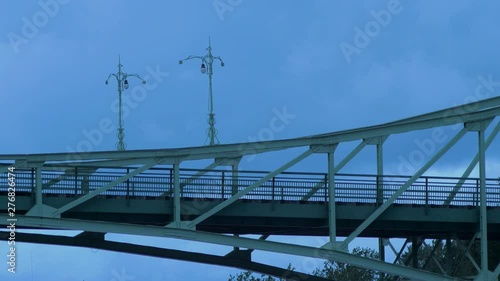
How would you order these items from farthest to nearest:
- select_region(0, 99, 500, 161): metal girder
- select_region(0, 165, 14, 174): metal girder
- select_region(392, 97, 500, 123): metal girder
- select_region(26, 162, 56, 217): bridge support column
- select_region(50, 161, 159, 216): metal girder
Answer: select_region(392, 97, 500, 123): metal girder, select_region(26, 162, 56, 217): bridge support column, select_region(50, 161, 159, 216): metal girder, select_region(0, 99, 500, 161): metal girder, select_region(0, 165, 14, 174): metal girder

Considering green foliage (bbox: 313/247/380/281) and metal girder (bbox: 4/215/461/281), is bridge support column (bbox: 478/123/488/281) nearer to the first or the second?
metal girder (bbox: 4/215/461/281)

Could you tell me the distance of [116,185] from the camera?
46.4 meters

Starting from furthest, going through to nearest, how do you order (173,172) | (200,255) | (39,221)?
(200,255), (173,172), (39,221)

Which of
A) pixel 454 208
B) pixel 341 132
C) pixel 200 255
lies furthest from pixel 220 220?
pixel 454 208

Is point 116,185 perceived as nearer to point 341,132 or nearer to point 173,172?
point 173,172

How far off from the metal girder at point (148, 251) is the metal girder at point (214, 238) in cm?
430

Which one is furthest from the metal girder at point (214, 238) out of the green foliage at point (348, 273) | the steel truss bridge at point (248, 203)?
the green foliage at point (348, 273)

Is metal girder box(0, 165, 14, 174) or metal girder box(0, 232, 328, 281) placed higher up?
metal girder box(0, 165, 14, 174)

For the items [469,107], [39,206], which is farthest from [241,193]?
[469,107]

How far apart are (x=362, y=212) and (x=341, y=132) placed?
4.23 meters

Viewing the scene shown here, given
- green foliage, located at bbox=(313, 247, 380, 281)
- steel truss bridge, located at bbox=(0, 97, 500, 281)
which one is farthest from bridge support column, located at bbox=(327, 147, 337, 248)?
green foliage, located at bbox=(313, 247, 380, 281)

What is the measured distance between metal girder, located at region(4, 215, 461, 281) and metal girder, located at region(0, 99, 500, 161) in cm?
201

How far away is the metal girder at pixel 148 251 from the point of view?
49250mm

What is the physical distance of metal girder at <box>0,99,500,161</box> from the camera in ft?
147
